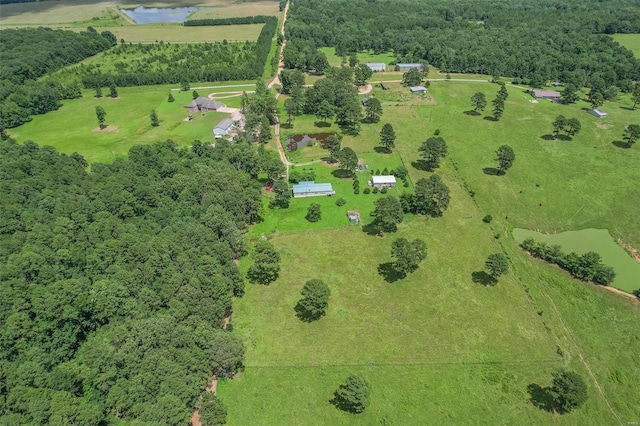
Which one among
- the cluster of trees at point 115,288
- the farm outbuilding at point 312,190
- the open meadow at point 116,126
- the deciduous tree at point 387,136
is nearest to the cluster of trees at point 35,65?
the open meadow at point 116,126

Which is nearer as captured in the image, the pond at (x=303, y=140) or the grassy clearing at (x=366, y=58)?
the pond at (x=303, y=140)

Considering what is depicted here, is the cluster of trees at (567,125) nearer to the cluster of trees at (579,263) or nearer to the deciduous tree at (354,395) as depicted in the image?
the cluster of trees at (579,263)

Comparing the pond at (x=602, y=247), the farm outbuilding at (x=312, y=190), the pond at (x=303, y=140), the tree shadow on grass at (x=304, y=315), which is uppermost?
the pond at (x=303, y=140)

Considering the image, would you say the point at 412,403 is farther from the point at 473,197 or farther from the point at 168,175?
the point at 168,175

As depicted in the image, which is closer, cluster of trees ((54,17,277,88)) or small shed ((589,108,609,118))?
small shed ((589,108,609,118))

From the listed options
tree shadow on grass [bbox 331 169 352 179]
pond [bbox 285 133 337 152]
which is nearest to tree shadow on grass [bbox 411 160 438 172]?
tree shadow on grass [bbox 331 169 352 179]

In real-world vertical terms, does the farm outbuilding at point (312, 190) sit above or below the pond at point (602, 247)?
above

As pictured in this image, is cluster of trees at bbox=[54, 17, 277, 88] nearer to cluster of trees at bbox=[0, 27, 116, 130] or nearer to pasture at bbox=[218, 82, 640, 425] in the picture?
cluster of trees at bbox=[0, 27, 116, 130]
